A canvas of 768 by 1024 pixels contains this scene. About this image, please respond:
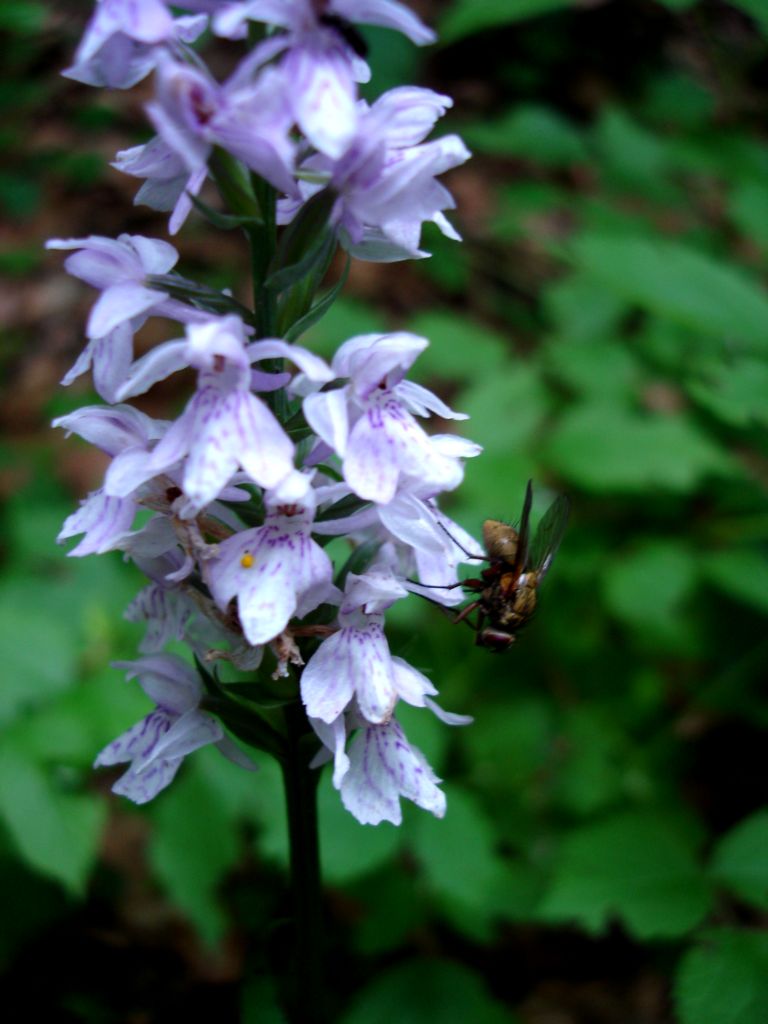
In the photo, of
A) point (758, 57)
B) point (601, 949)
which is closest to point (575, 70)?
point (758, 57)

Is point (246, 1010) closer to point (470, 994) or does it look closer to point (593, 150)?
point (470, 994)

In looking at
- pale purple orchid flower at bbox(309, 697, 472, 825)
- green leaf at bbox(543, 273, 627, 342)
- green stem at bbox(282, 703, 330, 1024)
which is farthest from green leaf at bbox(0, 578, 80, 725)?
green leaf at bbox(543, 273, 627, 342)

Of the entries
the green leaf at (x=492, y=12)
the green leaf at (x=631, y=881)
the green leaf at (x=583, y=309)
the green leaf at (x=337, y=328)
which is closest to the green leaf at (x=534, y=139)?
the green leaf at (x=583, y=309)

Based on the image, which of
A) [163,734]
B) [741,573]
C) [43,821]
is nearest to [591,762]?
[741,573]

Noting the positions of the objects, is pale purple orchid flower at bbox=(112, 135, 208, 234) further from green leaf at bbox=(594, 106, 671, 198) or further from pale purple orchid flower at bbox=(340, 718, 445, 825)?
green leaf at bbox=(594, 106, 671, 198)

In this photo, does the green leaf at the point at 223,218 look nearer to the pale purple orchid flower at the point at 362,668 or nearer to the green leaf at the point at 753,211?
the pale purple orchid flower at the point at 362,668

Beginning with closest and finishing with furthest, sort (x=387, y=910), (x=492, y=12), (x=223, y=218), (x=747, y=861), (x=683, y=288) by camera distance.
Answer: (x=223, y=218)
(x=747, y=861)
(x=387, y=910)
(x=492, y=12)
(x=683, y=288)

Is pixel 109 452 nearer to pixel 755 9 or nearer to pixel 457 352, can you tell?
pixel 755 9
